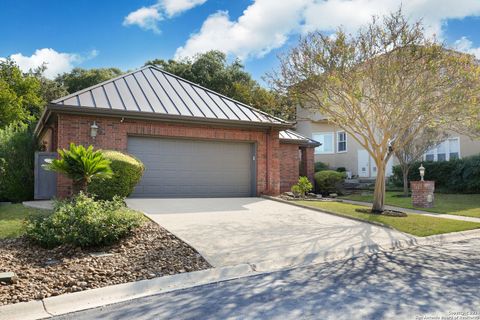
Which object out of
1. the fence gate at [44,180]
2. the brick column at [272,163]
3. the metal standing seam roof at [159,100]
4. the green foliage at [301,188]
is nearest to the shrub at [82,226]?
the fence gate at [44,180]

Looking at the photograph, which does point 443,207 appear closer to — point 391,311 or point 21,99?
point 391,311

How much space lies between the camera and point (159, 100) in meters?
13.4

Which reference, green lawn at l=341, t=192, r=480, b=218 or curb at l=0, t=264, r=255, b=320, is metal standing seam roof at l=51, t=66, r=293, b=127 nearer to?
green lawn at l=341, t=192, r=480, b=218

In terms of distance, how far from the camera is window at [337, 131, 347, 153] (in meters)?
25.3

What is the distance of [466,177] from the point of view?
55.8 ft

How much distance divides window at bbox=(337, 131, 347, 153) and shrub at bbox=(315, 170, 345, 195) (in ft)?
24.1

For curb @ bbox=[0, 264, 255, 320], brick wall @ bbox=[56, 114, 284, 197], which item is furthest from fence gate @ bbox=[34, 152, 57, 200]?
curb @ bbox=[0, 264, 255, 320]

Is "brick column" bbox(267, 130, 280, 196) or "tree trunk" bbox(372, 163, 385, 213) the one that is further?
"brick column" bbox(267, 130, 280, 196)

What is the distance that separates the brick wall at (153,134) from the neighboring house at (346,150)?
7.22 m

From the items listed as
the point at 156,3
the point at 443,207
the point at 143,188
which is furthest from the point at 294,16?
the point at 443,207

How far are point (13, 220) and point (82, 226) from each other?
3139 millimetres

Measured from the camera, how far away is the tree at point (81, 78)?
106 ft

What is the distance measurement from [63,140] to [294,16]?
27.8 ft

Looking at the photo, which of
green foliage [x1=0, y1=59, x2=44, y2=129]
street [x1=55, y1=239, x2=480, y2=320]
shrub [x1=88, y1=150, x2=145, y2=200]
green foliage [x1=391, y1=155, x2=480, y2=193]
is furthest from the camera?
green foliage [x1=0, y1=59, x2=44, y2=129]
